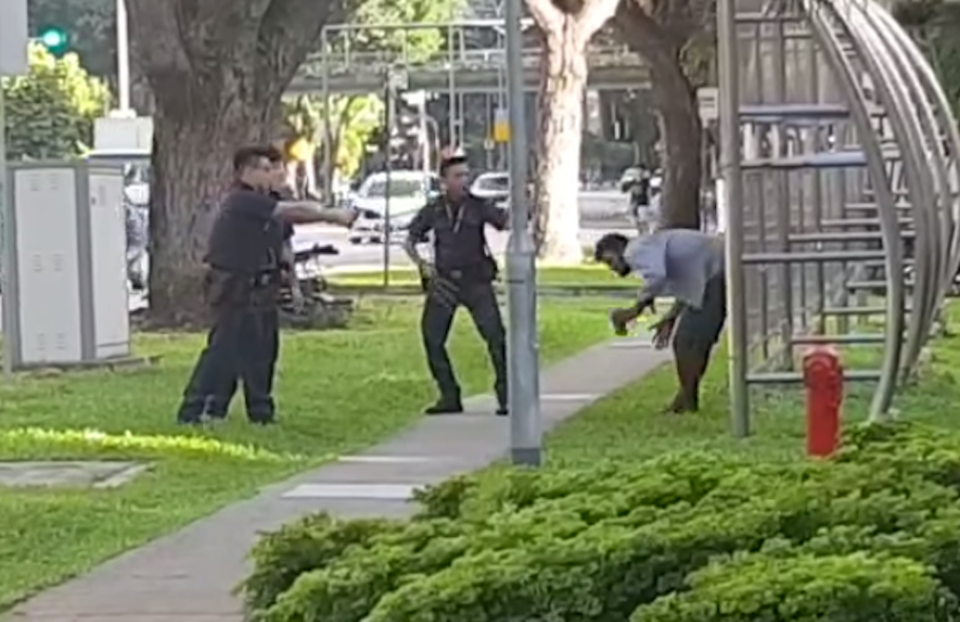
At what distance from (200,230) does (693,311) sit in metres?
10.4

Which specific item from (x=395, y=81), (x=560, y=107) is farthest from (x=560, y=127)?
(x=395, y=81)

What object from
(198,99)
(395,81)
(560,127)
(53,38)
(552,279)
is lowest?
(552,279)

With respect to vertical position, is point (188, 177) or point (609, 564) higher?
point (188, 177)

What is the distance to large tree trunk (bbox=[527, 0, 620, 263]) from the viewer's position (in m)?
45.1

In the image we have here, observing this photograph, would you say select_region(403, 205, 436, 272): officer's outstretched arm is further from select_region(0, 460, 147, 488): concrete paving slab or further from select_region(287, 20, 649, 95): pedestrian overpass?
select_region(287, 20, 649, 95): pedestrian overpass

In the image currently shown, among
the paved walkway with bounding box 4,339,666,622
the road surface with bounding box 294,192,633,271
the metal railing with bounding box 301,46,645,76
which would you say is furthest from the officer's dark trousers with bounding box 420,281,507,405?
the metal railing with bounding box 301,46,645,76

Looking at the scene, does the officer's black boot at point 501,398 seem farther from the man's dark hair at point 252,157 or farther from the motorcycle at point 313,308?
the motorcycle at point 313,308

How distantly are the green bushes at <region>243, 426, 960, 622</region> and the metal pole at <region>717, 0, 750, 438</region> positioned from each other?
336 inches

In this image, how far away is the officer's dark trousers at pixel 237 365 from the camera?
1691 cm

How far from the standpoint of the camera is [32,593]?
10438 mm

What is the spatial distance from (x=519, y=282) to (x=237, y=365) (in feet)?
15.1

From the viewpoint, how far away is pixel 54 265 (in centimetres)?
2153

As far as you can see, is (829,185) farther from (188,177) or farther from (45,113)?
(45,113)

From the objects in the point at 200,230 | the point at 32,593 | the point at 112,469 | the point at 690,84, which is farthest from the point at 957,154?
the point at 690,84
